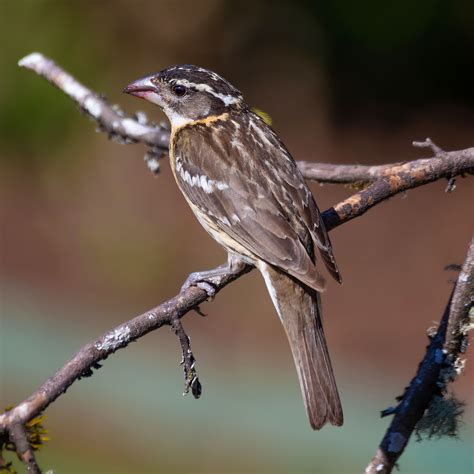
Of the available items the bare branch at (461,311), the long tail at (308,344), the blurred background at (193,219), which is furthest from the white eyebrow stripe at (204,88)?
the blurred background at (193,219)

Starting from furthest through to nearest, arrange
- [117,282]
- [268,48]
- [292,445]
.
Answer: [268,48]
[117,282]
[292,445]

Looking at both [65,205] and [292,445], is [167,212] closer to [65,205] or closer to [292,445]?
[65,205]

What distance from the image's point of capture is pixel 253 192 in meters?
4.40

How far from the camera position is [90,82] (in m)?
11.1

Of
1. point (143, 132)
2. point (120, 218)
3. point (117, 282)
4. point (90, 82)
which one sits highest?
point (90, 82)

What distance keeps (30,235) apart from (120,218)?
3.84ft

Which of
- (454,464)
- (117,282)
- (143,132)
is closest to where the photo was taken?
(143,132)

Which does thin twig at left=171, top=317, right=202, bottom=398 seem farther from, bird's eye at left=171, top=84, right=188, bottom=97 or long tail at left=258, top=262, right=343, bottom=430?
bird's eye at left=171, top=84, right=188, bottom=97

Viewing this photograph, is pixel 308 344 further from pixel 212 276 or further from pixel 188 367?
pixel 188 367

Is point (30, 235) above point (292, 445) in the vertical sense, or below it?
above

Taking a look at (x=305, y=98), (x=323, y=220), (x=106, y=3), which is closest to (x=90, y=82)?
(x=106, y=3)

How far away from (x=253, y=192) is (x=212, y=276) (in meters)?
0.48

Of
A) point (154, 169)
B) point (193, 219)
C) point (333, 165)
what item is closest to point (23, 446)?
point (333, 165)

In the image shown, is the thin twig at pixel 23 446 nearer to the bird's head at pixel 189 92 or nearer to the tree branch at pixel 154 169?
the tree branch at pixel 154 169
